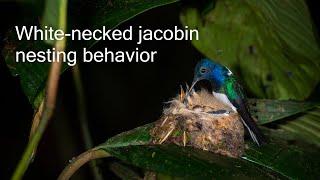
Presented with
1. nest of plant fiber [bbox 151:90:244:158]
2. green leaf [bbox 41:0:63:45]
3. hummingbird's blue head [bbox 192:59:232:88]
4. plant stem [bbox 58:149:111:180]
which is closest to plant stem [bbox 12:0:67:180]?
green leaf [bbox 41:0:63:45]

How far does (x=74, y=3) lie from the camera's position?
1624 mm

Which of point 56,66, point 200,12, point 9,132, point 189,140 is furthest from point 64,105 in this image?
point 56,66

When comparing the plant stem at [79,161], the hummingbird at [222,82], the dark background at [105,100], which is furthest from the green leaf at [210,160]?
the dark background at [105,100]

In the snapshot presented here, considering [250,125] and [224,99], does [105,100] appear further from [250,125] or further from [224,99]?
[250,125]

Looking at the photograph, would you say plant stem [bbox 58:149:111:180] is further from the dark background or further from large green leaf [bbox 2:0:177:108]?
the dark background

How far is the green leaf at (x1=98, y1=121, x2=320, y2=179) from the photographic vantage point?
1283mm

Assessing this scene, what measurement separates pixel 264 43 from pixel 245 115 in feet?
1.69

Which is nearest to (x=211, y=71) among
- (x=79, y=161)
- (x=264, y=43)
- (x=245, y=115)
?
(x=264, y=43)

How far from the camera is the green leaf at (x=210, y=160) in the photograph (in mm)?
1283

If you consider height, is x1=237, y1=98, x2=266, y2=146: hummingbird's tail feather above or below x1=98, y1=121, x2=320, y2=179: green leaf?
above

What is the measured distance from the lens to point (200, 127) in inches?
76.4

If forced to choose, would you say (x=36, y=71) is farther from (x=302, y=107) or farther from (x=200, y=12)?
(x=200, y=12)

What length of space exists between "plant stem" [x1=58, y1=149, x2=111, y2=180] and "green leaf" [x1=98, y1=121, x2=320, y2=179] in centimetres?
2

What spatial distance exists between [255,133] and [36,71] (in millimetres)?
896
